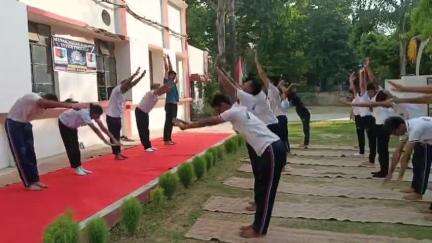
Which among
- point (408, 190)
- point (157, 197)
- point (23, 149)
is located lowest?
point (408, 190)

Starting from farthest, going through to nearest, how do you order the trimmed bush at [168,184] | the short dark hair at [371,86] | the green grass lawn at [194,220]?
the short dark hair at [371,86] → the trimmed bush at [168,184] → the green grass lawn at [194,220]

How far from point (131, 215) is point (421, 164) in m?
3.42

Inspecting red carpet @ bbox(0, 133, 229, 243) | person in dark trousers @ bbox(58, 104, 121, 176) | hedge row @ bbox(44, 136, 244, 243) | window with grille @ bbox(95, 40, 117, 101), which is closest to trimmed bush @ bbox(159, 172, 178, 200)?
hedge row @ bbox(44, 136, 244, 243)

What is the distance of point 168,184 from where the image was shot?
20.0 feet

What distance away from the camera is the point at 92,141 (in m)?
11.2

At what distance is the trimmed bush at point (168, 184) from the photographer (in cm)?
609

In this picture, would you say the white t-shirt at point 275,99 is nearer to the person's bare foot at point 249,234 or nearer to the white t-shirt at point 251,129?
the white t-shirt at point 251,129

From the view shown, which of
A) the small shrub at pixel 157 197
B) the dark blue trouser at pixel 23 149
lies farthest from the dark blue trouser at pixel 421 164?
the dark blue trouser at pixel 23 149

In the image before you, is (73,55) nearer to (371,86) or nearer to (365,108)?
(365,108)

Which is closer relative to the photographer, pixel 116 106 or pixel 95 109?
pixel 95 109

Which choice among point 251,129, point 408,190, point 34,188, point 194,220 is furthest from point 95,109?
point 408,190

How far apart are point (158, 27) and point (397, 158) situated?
39.2 feet

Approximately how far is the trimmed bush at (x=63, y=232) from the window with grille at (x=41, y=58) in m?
6.04

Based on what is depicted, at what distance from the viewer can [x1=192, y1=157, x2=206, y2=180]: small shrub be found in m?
7.26
